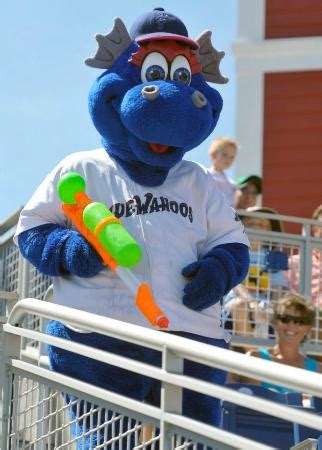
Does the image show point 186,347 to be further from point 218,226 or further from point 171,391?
point 218,226

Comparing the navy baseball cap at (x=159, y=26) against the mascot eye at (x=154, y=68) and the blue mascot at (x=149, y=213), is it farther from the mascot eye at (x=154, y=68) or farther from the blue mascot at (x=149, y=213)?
the mascot eye at (x=154, y=68)

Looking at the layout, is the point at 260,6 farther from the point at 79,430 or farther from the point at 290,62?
the point at 79,430

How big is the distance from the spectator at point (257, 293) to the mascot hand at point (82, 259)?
372 centimetres

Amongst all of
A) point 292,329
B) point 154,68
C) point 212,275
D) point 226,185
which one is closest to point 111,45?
point 154,68

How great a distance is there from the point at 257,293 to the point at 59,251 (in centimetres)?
406

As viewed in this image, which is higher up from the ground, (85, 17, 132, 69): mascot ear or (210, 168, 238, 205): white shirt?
(85, 17, 132, 69): mascot ear

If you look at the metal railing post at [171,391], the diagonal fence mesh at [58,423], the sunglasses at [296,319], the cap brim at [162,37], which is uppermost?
the cap brim at [162,37]

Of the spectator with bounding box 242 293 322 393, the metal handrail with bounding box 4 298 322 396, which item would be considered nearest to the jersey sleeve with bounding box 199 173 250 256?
the metal handrail with bounding box 4 298 322 396

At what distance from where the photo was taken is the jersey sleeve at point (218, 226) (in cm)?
490

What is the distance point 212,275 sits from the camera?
15.4 feet

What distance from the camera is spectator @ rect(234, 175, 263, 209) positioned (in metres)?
10.1

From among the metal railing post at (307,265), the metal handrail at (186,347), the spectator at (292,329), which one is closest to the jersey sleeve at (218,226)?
the metal handrail at (186,347)

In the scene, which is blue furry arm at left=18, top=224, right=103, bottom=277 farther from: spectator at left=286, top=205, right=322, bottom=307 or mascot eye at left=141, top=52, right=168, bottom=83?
spectator at left=286, top=205, right=322, bottom=307

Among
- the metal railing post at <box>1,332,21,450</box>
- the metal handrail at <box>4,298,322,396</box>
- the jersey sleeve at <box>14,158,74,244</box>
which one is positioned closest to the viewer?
the metal handrail at <box>4,298,322,396</box>
